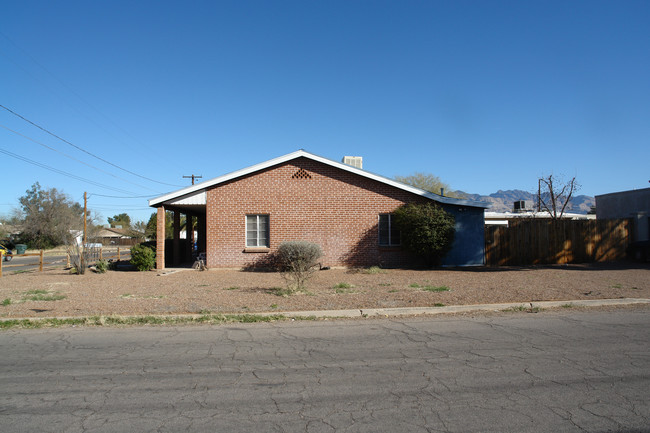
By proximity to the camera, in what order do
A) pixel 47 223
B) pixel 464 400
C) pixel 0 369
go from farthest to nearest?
pixel 47 223
pixel 0 369
pixel 464 400

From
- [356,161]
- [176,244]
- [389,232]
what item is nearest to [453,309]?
[389,232]

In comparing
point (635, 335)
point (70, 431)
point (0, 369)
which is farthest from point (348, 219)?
point (70, 431)

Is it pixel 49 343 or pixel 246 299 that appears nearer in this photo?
pixel 49 343

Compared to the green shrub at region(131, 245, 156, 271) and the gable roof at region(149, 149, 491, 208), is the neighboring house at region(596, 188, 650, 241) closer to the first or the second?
the gable roof at region(149, 149, 491, 208)

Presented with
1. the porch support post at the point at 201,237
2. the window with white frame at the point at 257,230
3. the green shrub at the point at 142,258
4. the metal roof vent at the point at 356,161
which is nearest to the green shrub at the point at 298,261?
the window with white frame at the point at 257,230

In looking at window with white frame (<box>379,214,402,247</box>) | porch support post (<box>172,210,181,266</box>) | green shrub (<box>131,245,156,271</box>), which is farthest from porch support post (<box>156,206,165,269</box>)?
window with white frame (<box>379,214,402,247</box>)

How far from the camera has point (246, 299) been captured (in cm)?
1066

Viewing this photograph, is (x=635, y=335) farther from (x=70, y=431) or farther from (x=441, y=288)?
(x=70, y=431)

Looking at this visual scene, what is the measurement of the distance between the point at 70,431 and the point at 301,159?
48.4 feet

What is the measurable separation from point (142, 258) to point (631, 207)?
2547 centimetres

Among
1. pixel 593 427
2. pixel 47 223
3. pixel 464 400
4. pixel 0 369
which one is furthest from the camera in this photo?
pixel 47 223

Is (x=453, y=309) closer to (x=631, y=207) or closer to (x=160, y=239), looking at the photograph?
(x=160, y=239)

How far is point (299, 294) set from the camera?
11172 mm

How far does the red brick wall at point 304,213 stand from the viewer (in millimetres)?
17766
